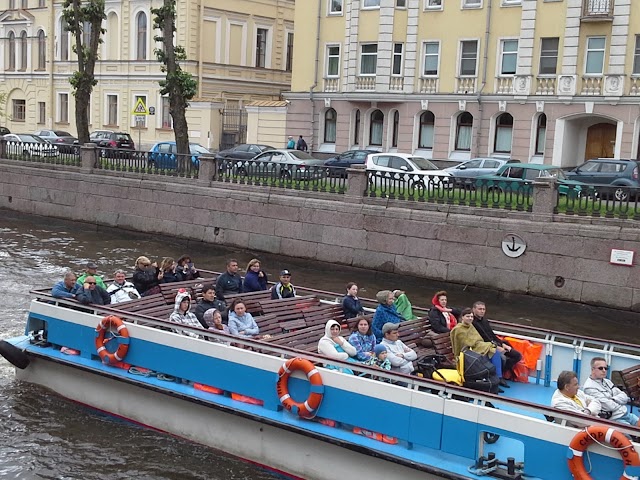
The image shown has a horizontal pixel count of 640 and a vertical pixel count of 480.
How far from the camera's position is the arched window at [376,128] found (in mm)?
34469

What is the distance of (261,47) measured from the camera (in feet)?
145

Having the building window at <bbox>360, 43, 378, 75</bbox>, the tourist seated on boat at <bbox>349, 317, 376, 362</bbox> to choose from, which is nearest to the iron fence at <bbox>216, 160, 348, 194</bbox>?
the tourist seated on boat at <bbox>349, 317, 376, 362</bbox>

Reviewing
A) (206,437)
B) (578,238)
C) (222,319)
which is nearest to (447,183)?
(578,238)

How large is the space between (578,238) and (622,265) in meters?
1.01

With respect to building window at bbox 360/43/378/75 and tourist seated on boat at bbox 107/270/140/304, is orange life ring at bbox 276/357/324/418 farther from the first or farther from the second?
building window at bbox 360/43/378/75

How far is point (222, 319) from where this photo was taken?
11.1 metres

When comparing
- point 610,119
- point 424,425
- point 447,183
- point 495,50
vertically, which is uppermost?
point 495,50

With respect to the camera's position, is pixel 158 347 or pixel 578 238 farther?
pixel 578 238

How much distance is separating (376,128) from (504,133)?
5558mm

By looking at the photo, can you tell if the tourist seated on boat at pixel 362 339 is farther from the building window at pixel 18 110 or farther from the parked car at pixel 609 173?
the building window at pixel 18 110

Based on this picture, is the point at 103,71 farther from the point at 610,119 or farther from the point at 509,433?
the point at 509,433

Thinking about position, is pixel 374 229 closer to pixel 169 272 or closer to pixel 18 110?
pixel 169 272

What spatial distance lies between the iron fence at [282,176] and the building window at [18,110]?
2983 centimetres

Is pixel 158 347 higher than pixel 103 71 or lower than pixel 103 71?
lower
